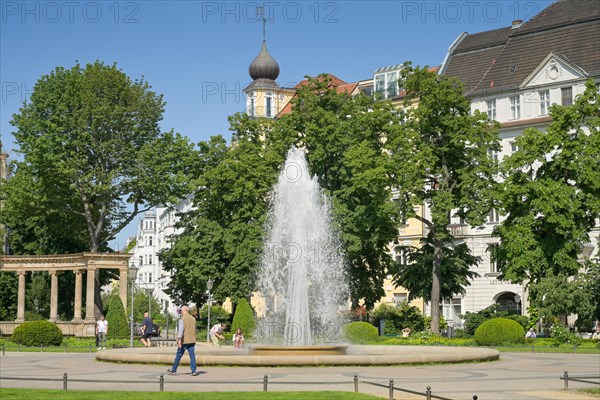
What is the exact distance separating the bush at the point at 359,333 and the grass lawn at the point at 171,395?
1134 inches

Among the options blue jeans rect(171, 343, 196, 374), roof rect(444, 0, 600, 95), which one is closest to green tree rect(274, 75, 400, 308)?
roof rect(444, 0, 600, 95)

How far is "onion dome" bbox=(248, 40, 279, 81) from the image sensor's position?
328 ft

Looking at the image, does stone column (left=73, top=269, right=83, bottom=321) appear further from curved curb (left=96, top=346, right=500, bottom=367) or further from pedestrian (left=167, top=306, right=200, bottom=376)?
pedestrian (left=167, top=306, right=200, bottom=376)

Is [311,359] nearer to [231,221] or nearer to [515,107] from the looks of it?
[231,221]

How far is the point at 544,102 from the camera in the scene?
227ft

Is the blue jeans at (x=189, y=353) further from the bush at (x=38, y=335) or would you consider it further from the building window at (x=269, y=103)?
the building window at (x=269, y=103)

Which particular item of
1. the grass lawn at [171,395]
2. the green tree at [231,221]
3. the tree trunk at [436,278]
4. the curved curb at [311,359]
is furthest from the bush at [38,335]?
the grass lawn at [171,395]

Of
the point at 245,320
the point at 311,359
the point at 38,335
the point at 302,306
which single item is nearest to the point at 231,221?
the point at 245,320

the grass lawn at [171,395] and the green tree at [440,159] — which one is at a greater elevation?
the green tree at [440,159]

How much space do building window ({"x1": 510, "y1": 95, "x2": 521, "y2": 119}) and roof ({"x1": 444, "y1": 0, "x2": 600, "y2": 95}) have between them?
0.90 metres

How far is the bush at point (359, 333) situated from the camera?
165 ft

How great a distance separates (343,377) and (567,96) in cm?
4510

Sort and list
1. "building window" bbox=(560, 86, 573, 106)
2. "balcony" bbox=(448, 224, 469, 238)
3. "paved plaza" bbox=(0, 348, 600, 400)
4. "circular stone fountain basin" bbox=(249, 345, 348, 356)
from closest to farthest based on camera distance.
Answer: "paved plaza" bbox=(0, 348, 600, 400), "circular stone fountain basin" bbox=(249, 345, 348, 356), "building window" bbox=(560, 86, 573, 106), "balcony" bbox=(448, 224, 469, 238)

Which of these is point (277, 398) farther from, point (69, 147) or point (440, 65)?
point (440, 65)
